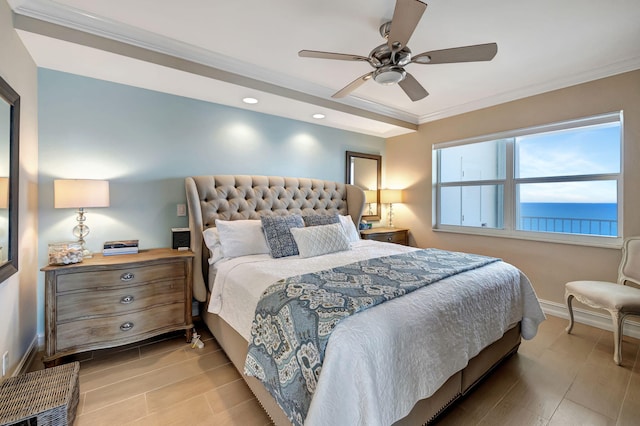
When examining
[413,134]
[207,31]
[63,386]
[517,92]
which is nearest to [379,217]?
[413,134]

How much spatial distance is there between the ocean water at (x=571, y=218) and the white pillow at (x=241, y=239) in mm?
3121

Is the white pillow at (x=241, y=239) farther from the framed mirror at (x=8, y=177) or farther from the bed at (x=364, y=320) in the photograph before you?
the framed mirror at (x=8, y=177)

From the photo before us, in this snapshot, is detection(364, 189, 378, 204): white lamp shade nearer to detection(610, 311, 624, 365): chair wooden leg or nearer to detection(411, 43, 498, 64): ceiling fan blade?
detection(411, 43, 498, 64): ceiling fan blade

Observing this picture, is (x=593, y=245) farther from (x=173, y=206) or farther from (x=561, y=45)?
(x=173, y=206)

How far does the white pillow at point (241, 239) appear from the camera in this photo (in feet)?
8.14

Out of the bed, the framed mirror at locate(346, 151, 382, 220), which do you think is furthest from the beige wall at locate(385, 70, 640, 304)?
the bed

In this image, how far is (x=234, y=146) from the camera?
125 inches

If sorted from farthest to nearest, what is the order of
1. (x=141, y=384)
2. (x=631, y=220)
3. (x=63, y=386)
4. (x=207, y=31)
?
(x=631, y=220) < (x=207, y=31) < (x=141, y=384) < (x=63, y=386)

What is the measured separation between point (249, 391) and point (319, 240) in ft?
4.22

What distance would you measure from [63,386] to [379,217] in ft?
13.2

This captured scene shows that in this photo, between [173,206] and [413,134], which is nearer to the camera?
[173,206]

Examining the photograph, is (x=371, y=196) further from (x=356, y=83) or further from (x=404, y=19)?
(x=404, y=19)

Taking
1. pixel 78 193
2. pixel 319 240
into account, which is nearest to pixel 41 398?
pixel 78 193

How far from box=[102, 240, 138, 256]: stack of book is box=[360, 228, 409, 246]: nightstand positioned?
2634 mm
